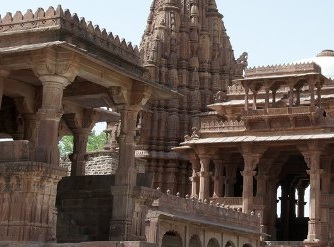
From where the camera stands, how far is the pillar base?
14.1 metres

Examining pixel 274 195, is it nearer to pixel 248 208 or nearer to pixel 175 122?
pixel 248 208

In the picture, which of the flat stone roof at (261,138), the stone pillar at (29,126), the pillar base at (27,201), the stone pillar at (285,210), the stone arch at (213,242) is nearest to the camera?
the pillar base at (27,201)

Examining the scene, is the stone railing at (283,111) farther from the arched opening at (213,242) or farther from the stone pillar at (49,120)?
the stone pillar at (49,120)

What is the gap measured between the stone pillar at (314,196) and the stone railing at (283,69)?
3.27m

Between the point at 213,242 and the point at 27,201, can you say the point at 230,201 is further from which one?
the point at 27,201

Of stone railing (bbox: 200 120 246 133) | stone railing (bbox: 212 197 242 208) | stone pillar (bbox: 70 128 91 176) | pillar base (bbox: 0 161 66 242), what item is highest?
stone railing (bbox: 200 120 246 133)

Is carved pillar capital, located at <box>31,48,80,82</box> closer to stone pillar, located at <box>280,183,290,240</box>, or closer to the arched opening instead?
the arched opening

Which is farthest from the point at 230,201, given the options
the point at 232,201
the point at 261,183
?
the point at 261,183

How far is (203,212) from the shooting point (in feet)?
76.6

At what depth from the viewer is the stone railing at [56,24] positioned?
15.0 m

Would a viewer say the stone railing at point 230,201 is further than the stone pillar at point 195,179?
No

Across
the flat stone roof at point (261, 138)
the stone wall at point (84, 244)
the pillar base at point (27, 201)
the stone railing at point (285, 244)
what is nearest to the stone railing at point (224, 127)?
the flat stone roof at point (261, 138)

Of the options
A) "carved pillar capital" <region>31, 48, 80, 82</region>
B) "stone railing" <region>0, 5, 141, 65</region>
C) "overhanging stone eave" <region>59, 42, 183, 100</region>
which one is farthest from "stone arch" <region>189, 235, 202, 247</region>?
"carved pillar capital" <region>31, 48, 80, 82</region>

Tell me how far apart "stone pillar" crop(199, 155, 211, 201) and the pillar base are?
1884 cm
